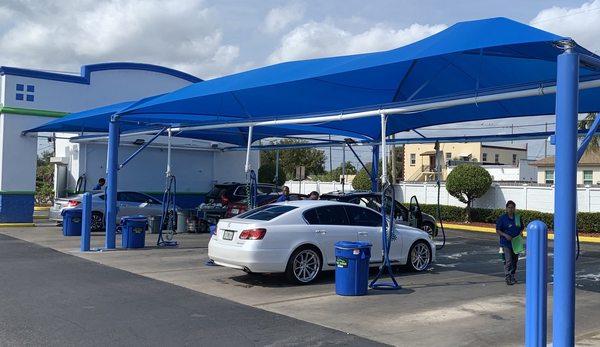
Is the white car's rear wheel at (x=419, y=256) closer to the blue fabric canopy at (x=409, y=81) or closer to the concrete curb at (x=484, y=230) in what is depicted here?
the blue fabric canopy at (x=409, y=81)

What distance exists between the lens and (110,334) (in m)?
7.56

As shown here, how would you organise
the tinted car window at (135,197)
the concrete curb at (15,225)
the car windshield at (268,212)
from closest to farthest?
the car windshield at (268,212), the tinted car window at (135,197), the concrete curb at (15,225)

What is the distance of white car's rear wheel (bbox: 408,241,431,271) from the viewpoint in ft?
43.2

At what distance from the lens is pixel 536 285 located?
20.1 feet

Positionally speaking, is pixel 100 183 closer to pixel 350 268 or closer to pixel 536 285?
pixel 350 268

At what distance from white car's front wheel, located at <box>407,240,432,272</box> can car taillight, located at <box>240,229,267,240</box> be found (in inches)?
148

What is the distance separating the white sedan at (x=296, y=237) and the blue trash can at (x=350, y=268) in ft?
3.52

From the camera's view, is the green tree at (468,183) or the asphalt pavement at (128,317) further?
the green tree at (468,183)

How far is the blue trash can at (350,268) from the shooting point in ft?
34.2

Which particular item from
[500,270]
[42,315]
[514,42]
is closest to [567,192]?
[514,42]

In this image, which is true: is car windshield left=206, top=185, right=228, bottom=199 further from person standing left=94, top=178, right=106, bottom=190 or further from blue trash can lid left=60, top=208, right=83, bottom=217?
blue trash can lid left=60, top=208, right=83, bottom=217

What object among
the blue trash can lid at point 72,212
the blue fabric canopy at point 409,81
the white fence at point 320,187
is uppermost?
the blue fabric canopy at point 409,81

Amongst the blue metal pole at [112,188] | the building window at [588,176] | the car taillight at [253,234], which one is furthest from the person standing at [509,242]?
the building window at [588,176]

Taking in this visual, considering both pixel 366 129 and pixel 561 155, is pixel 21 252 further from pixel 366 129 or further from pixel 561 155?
pixel 561 155
